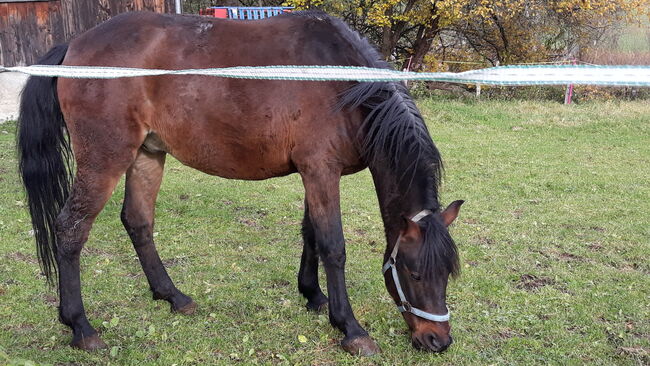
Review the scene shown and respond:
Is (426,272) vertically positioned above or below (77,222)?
below

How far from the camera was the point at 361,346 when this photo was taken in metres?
3.54

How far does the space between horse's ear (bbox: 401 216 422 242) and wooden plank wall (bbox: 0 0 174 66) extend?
899 centimetres

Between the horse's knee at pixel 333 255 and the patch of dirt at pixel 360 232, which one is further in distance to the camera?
the patch of dirt at pixel 360 232

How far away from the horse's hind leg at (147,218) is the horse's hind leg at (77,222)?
446mm

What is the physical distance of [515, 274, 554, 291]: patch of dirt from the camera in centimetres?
445

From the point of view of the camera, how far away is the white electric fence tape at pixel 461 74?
2.54 meters

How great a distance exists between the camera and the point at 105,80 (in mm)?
3631

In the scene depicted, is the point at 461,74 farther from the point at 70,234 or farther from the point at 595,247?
the point at 595,247

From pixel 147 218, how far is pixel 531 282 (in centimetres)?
299

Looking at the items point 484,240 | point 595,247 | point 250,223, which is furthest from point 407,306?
point 250,223

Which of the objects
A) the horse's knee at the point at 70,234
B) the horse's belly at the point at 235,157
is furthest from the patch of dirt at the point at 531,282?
the horse's knee at the point at 70,234

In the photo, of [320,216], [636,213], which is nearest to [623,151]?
[636,213]

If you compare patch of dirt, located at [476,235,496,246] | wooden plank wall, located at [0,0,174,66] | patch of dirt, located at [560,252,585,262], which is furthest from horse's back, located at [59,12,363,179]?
wooden plank wall, located at [0,0,174,66]

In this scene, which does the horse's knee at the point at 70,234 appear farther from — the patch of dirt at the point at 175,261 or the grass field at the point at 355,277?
the patch of dirt at the point at 175,261
